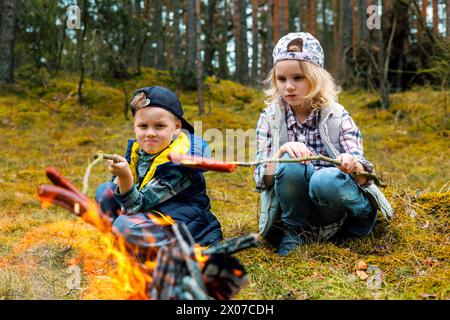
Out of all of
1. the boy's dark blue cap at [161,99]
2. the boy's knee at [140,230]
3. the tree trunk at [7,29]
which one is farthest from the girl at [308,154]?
the tree trunk at [7,29]

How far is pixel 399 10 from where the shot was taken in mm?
10242

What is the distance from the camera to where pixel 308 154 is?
2.38 metres

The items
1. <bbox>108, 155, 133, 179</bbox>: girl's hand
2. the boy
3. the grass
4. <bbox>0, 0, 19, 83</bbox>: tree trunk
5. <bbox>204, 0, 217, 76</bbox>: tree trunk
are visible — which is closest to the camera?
<bbox>108, 155, 133, 179</bbox>: girl's hand

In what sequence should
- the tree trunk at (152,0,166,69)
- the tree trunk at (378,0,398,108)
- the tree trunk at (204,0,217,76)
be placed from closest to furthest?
the tree trunk at (378,0,398,108) → the tree trunk at (204,0,217,76) → the tree trunk at (152,0,166,69)

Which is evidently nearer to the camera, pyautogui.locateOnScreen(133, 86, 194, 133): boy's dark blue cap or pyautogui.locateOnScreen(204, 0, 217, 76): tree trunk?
pyautogui.locateOnScreen(133, 86, 194, 133): boy's dark blue cap

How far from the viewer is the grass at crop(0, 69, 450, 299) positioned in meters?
2.20

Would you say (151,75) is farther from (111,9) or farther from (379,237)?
(379,237)

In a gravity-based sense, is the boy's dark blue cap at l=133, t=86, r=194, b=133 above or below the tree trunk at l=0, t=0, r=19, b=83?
below

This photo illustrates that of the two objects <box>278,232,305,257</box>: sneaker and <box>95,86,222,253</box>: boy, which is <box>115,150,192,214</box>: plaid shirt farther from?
<box>278,232,305,257</box>: sneaker

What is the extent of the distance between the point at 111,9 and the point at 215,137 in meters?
5.21

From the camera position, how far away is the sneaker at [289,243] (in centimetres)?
276

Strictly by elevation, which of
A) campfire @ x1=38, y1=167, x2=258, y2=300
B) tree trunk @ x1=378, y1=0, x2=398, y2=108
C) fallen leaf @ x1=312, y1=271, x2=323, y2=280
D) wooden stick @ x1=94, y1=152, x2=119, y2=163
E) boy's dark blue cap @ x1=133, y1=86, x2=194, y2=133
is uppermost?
tree trunk @ x1=378, y1=0, x2=398, y2=108

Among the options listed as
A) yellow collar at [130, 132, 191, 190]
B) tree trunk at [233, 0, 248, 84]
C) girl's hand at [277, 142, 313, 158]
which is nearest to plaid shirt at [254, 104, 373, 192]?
girl's hand at [277, 142, 313, 158]

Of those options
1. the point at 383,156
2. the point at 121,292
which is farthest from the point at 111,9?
the point at 121,292
